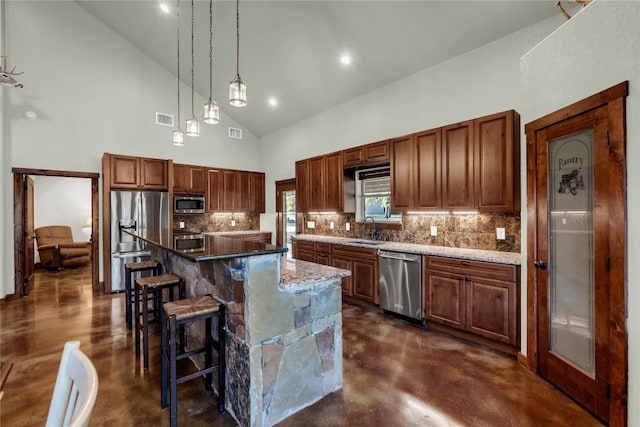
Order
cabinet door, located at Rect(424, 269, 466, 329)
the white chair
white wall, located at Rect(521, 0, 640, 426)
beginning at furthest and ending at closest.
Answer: cabinet door, located at Rect(424, 269, 466, 329) < white wall, located at Rect(521, 0, 640, 426) < the white chair

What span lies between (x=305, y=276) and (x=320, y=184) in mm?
3295

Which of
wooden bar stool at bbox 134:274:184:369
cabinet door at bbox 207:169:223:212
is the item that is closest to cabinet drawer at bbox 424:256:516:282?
wooden bar stool at bbox 134:274:184:369

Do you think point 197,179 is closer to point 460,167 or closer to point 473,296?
point 460,167

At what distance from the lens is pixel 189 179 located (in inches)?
243

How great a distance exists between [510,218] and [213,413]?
342cm

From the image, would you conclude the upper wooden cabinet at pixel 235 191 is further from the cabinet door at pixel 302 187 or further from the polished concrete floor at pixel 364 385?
the polished concrete floor at pixel 364 385

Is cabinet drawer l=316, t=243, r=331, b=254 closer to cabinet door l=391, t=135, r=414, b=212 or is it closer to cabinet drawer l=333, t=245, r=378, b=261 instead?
cabinet drawer l=333, t=245, r=378, b=261

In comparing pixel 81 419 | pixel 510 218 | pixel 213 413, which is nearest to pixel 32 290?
pixel 213 413

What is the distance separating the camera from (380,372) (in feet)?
8.29

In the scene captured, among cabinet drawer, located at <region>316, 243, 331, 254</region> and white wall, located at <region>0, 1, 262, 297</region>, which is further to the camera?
cabinet drawer, located at <region>316, 243, 331, 254</region>

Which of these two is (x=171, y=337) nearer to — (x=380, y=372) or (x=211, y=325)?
(x=211, y=325)

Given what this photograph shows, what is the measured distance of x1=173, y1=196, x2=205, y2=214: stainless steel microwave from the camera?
5863 mm

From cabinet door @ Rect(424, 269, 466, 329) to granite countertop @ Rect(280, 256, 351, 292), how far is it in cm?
158

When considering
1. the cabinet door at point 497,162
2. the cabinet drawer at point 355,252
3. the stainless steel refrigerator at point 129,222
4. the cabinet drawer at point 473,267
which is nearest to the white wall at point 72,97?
the stainless steel refrigerator at point 129,222
